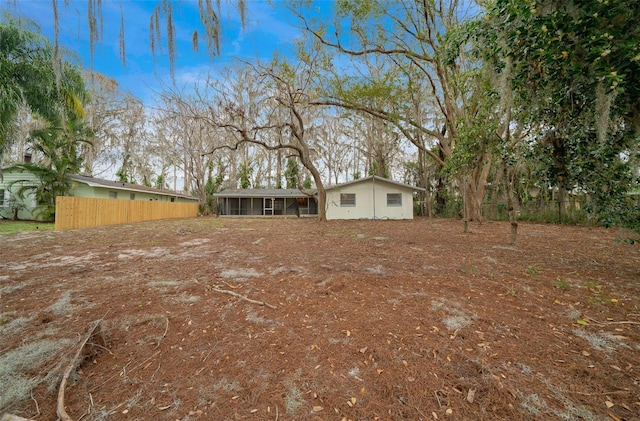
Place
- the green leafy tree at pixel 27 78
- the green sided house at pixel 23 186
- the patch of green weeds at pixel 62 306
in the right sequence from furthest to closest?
1. the green sided house at pixel 23 186
2. the green leafy tree at pixel 27 78
3. the patch of green weeds at pixel 62 306

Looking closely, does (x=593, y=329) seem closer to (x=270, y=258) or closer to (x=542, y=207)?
(x=270, y=258)

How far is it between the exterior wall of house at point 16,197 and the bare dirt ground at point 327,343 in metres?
16.0

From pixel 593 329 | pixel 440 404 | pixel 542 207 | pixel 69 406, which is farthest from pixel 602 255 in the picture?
pixel 542 207

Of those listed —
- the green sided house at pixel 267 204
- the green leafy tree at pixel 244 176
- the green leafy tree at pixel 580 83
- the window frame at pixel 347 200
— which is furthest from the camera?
the green leafy tree at pixel 244 176

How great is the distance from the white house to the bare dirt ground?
13.4 meters

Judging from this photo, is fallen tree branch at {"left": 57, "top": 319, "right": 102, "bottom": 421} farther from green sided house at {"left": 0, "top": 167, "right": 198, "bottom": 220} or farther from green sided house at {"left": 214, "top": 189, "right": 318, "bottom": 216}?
green sided house at {"left": 214, "top": 189, "right": 318, "bottom": 216}

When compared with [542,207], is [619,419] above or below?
below

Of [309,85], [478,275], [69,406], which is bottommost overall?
[69,406]

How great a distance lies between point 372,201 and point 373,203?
160mm

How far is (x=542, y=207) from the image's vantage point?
47.0 feet

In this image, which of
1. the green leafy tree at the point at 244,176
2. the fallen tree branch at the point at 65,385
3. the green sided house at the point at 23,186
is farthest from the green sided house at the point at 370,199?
the fallen tree branch at the point at 65,385

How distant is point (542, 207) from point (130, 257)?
1873 centimetres

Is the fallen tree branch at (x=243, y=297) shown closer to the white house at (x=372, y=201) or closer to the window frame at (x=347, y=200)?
the white house at (x=372, y=201)

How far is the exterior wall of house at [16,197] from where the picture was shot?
1477 cm
